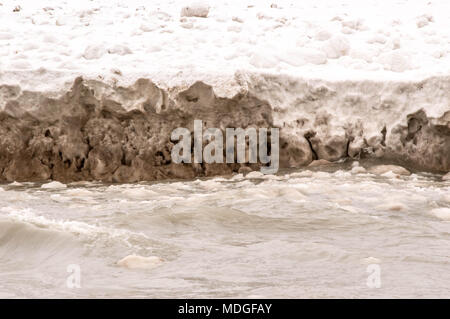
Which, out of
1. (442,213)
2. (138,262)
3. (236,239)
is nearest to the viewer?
(138,262)

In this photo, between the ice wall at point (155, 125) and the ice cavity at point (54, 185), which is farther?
the ice wall at point (155, 125)

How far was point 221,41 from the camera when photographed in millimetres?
8617

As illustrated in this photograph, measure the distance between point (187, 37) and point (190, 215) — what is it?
4556 millimetres

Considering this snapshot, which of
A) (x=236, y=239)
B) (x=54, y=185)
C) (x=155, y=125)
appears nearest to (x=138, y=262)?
(x=236, y=239)

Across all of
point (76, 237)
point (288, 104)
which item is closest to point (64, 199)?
point (76, 237)

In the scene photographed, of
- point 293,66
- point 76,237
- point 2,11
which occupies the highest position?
point 2,11

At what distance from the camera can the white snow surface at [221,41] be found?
24.7 feet

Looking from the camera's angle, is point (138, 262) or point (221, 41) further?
point (221, 41)

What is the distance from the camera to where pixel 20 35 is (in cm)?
888

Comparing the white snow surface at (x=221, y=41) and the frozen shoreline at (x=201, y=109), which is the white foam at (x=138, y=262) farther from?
the white snow surface at (x=221, y=41)

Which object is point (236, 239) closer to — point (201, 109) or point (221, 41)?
point (201, 109)

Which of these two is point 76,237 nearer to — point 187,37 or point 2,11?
point 187,37

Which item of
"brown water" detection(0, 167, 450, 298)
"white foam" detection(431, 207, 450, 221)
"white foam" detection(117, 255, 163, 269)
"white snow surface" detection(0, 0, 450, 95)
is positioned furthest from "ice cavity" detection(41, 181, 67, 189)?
"white foam" detection(431, 207, 450, 221)

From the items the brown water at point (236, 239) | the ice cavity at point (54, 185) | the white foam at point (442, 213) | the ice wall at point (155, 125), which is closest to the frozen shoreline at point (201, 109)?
the ice wall at point (155, 125)
